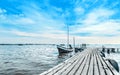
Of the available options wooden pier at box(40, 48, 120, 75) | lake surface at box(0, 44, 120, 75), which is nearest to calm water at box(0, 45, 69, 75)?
lake surface at box(0, 44, 120, 75)

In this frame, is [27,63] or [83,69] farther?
[27,63]

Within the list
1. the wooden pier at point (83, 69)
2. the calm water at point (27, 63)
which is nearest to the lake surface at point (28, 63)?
the calm water at point (27, 63)

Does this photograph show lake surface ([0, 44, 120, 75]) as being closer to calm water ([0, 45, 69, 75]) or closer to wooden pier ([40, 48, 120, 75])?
calm water ([0, 45, 69, 75])

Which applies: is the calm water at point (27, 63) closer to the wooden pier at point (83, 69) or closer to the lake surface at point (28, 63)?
the lake surface at point (28, 63)

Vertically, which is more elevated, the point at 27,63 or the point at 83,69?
the point at 83,69

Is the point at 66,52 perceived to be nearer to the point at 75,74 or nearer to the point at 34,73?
the point at 34,73

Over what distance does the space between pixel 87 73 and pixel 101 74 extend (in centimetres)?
72

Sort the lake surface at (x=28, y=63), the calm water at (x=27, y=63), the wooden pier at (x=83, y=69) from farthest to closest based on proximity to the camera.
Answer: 1. the lake surface at (x=28, y=63)
2. the calm water at (x=27, y=63)
3. the wooden pier at (x=83, y=69)

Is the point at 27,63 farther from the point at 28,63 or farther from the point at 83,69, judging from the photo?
the point at 83,69

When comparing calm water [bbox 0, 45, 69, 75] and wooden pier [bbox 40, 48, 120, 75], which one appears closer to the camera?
wooden pier [bbox 40, 48, 120, 75]

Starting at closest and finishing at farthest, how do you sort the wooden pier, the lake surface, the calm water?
1. the wooden pier
2. the calm water
3. the lake surface

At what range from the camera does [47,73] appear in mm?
8883

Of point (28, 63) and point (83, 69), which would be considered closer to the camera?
point (83, 69)

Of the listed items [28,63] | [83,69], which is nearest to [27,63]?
[28,63]
